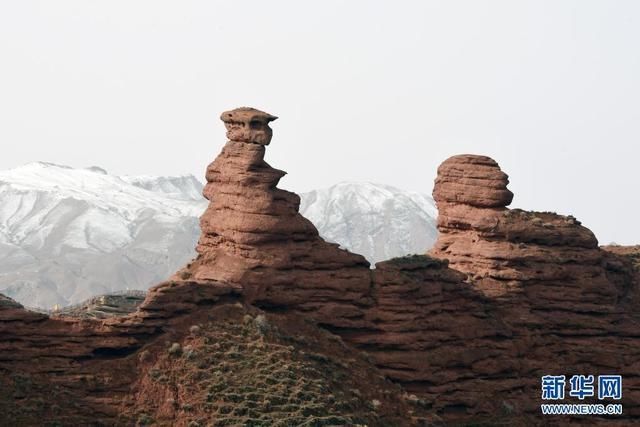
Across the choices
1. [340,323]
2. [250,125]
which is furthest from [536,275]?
[250,125]

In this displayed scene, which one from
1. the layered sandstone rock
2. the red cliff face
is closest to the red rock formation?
the red cliff face

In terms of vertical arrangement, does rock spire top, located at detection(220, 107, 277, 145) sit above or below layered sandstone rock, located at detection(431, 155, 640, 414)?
above

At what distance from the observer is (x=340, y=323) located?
76.9m

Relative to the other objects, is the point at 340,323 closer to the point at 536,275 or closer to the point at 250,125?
the point at 250,125

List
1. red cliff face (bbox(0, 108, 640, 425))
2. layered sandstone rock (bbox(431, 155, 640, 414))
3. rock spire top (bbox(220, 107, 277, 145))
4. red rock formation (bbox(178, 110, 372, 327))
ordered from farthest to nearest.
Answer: layered sandstone rock (bbox(431, 155, 640, 414))
rock spire top (bbox(220, 107, 277, 145))
red rock formation (bbox(178, 110, 372, 327))
red cliff face (bbox(0, 108, 640, 425))

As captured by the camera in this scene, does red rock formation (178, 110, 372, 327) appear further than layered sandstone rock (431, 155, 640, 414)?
No

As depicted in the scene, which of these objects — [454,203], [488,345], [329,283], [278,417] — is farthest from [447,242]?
[278,417]

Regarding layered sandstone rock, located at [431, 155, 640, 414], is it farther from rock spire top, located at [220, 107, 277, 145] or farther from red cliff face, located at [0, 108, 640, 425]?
rock spire top, located at [220, 107, 277, 145]

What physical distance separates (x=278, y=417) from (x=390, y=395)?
9.53 metres

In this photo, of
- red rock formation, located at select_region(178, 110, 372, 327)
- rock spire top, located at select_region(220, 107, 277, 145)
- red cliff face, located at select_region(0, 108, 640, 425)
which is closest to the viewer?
red cliff face, located at select_region(0, 108, 640, 425)

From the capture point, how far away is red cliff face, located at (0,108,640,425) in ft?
223

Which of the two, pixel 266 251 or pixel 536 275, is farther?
pixel 536 275

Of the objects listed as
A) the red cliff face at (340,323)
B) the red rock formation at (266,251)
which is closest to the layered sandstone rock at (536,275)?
the red cliff face at (340,323)

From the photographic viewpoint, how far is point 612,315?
88875mm
